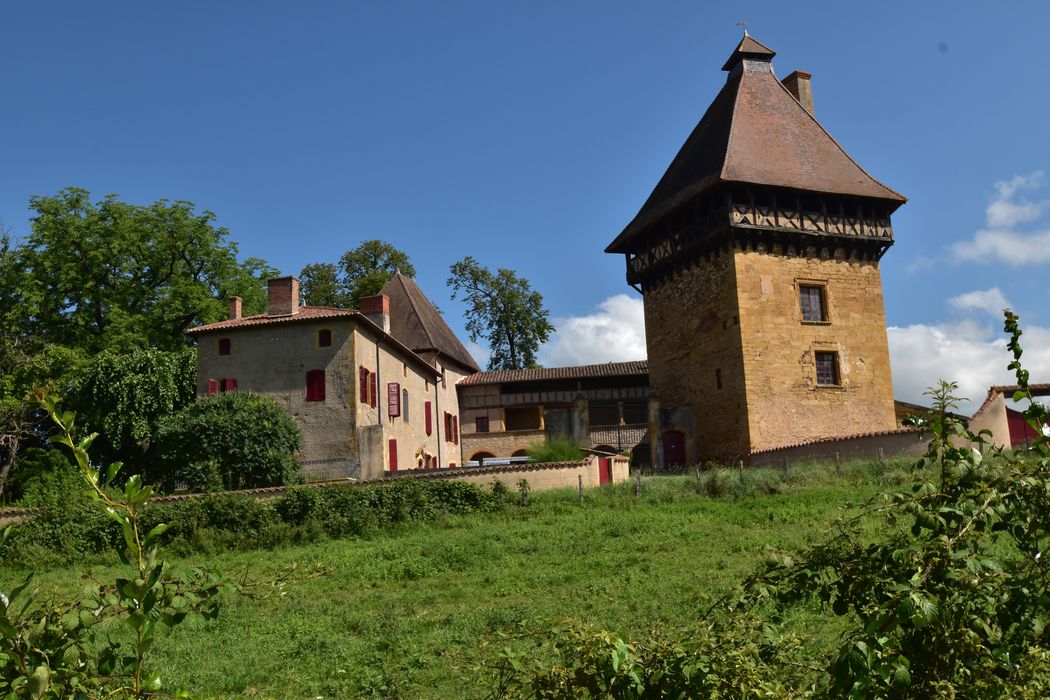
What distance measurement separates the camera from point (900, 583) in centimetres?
304

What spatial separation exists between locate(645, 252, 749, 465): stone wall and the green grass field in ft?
15.6

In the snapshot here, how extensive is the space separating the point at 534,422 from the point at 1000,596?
3635 cm

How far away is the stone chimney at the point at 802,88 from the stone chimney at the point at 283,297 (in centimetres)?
1916

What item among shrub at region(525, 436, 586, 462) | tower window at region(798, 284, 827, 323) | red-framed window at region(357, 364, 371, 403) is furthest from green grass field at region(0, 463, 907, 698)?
red-framed window at region(357, 364, 371, 403)

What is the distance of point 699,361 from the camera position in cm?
2919

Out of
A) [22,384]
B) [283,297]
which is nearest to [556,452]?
[283,297]

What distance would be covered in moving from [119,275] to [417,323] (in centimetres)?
1130

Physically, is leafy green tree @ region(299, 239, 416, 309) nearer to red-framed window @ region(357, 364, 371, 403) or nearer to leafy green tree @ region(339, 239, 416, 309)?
leafy green tree @ region(339, 239, 416, 309)

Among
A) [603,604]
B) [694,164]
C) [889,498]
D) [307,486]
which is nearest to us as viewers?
[889,498]

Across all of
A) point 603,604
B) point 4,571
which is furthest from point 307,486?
point 603,604

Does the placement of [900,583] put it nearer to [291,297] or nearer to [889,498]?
[889,498]

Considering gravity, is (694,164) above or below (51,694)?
above

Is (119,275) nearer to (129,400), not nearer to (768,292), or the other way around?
(129,400)

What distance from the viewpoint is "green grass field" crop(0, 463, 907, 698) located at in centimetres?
952
